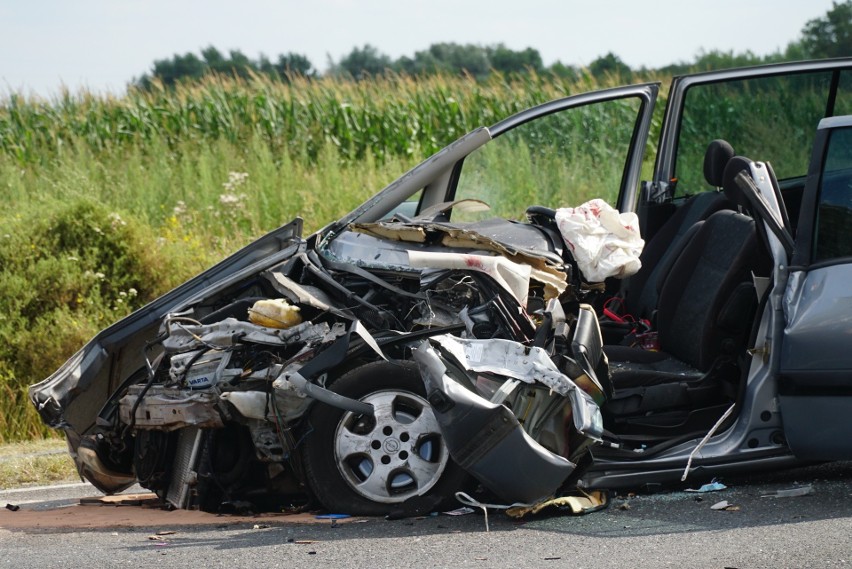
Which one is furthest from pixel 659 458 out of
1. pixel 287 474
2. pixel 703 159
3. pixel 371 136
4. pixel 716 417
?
pixel 371 136

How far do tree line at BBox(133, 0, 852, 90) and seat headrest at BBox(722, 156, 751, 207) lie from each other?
1452 centimetres

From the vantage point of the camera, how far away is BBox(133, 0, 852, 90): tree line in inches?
863

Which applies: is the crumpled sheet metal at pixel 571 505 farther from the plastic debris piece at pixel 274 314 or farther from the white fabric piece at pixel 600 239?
the plastic debris piece at pixel 274 314

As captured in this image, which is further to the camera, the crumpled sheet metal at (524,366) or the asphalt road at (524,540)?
the crumpled sheet metal at (524,366)

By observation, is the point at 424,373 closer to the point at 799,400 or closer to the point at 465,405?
the point at 465,405

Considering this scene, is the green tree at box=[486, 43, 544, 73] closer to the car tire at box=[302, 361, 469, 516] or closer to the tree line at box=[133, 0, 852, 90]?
the tree line at box=[133, 0, 852, 90]

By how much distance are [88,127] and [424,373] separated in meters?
14.6

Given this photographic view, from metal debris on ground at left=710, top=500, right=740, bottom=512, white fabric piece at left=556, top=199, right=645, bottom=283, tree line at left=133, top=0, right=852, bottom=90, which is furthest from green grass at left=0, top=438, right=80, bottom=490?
tree line at left=133, top=0, right=852, bottom=90

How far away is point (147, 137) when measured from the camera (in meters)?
18.8

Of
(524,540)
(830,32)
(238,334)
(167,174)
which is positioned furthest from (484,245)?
(830,32)

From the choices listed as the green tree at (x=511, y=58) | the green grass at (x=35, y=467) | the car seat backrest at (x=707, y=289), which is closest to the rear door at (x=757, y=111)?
the car seat backrest at (x=707, y=289)

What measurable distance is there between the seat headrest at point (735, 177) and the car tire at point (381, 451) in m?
2.04

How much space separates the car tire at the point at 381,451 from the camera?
555cm

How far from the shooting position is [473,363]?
545cm
